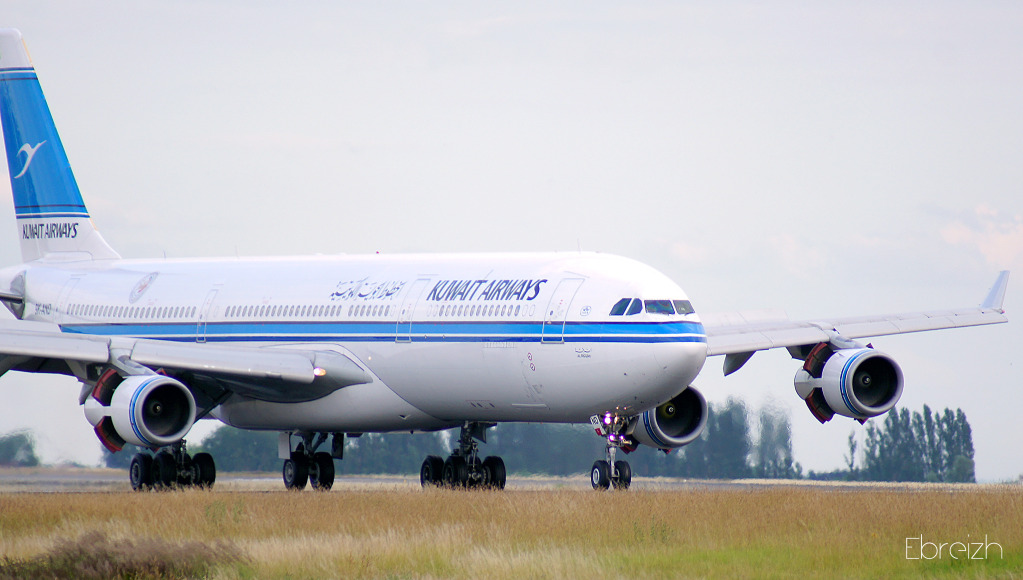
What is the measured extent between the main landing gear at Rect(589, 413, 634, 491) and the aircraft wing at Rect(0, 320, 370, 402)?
5.42 metres

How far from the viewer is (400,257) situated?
104 ft

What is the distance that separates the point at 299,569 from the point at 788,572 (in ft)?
17.7

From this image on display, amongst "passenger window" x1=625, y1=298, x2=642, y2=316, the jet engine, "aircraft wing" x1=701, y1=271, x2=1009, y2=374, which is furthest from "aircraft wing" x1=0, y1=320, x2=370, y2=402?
the jet engine

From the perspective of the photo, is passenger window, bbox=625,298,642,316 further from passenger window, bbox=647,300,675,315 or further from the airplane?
passenger window, bbox=647,300,675,315

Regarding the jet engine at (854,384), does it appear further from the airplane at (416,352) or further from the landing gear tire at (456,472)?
the landing gear tire at (456,472)

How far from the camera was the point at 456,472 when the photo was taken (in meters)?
30.5

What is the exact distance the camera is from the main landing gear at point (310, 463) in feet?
104

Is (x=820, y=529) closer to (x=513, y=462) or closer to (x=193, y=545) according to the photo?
(x=193, y=545)

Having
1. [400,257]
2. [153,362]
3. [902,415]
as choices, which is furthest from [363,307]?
[902,415]

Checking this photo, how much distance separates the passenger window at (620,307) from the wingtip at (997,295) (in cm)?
1062

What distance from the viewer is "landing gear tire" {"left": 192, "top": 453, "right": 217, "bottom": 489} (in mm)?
31766

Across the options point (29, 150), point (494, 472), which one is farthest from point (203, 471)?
point (29, 150)

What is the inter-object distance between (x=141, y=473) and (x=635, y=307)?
462 inches

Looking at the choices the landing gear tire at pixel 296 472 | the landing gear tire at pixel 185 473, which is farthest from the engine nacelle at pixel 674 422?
the landing gear tire at pixel 185 473
